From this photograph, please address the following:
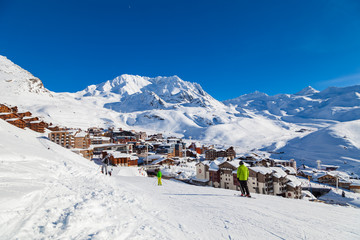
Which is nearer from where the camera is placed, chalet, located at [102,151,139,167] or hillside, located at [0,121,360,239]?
hillside, located at [0,121,360,239]

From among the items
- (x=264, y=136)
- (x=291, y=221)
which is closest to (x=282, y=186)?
(x=291, y=221)

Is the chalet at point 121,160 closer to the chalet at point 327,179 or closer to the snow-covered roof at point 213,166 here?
the snow-covered roof at point 213,166

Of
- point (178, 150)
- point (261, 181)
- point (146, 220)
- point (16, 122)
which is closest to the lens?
point (146, 220)

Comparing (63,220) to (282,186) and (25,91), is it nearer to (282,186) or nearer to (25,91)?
(282,186)

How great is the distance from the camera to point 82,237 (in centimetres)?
372

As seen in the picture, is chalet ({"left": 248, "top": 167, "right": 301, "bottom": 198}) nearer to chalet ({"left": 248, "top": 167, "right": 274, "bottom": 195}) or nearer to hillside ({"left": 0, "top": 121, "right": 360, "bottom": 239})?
chalet ({"left": 248, "top": 167, "right": 274, "bottom": 195})

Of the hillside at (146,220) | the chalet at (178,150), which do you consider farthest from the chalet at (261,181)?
the chalet at (178,150)

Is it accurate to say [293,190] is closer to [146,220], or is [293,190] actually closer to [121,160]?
[121,160]

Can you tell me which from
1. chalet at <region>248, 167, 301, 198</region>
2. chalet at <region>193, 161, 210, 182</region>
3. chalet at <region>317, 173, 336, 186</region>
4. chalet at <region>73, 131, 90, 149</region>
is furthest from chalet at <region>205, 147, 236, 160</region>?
chalet at <region>73, 131, 90, 149</region>


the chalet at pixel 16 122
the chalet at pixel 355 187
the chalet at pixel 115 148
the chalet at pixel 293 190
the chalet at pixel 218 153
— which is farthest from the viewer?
the chalet at pixel 218 153

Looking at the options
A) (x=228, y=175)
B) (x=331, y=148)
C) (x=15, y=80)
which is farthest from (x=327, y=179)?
(x=15, y=80)

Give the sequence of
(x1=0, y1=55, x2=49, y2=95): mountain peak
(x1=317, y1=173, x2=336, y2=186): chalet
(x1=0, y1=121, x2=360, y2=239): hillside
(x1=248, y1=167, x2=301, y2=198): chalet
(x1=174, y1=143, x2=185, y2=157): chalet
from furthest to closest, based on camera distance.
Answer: (x1=0, y1=55, x2=49, y2=95): mountain peak < (x1=174, y1=143, x2=185, y2=157): chalet < (x1=317, y1=173, x2=336, y2=186): chalet < (x1=248, y1=167, x2=301, y2=198): chalet < (x1=0, y1=121, x2=360, y2=239): hillside

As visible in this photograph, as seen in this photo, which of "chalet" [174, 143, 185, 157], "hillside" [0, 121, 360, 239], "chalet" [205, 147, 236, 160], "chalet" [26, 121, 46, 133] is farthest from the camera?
"chalet" [174, 143, 185, 157]

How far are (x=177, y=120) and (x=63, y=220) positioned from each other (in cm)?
19025
